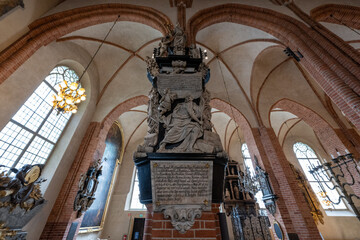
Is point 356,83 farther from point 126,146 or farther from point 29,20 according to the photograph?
point 126,146

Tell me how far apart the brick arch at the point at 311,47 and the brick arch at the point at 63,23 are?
190cm

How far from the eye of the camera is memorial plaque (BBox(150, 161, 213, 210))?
1.90 meters

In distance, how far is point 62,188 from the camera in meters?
5.99

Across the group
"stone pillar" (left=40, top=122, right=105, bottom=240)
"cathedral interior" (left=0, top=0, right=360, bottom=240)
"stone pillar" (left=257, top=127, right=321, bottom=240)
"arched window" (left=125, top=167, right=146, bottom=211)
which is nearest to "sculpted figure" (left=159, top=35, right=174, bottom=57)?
"cathedral interior" (left=0, top=0, right=360, bottom=240)

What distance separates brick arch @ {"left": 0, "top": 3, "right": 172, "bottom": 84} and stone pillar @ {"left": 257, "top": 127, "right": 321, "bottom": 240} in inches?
279

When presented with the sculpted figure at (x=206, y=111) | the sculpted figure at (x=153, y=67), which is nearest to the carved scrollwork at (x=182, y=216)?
the sculpted figure at (x=206, y=111)

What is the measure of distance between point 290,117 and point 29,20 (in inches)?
634

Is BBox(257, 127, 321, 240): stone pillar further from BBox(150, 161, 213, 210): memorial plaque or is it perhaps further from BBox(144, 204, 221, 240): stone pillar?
BBox(150, 161, 213, 210): memorial plaque

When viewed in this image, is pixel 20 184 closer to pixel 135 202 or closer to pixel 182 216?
pixel 182 216

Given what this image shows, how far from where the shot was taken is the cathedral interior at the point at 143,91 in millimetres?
4234

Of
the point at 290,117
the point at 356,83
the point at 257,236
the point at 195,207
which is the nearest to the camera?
the point at 195,207

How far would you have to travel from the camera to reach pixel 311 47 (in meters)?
4.59

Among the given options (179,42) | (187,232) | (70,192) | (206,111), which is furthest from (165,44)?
(70,192)

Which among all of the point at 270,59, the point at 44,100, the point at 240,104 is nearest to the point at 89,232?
the point at 44,100
